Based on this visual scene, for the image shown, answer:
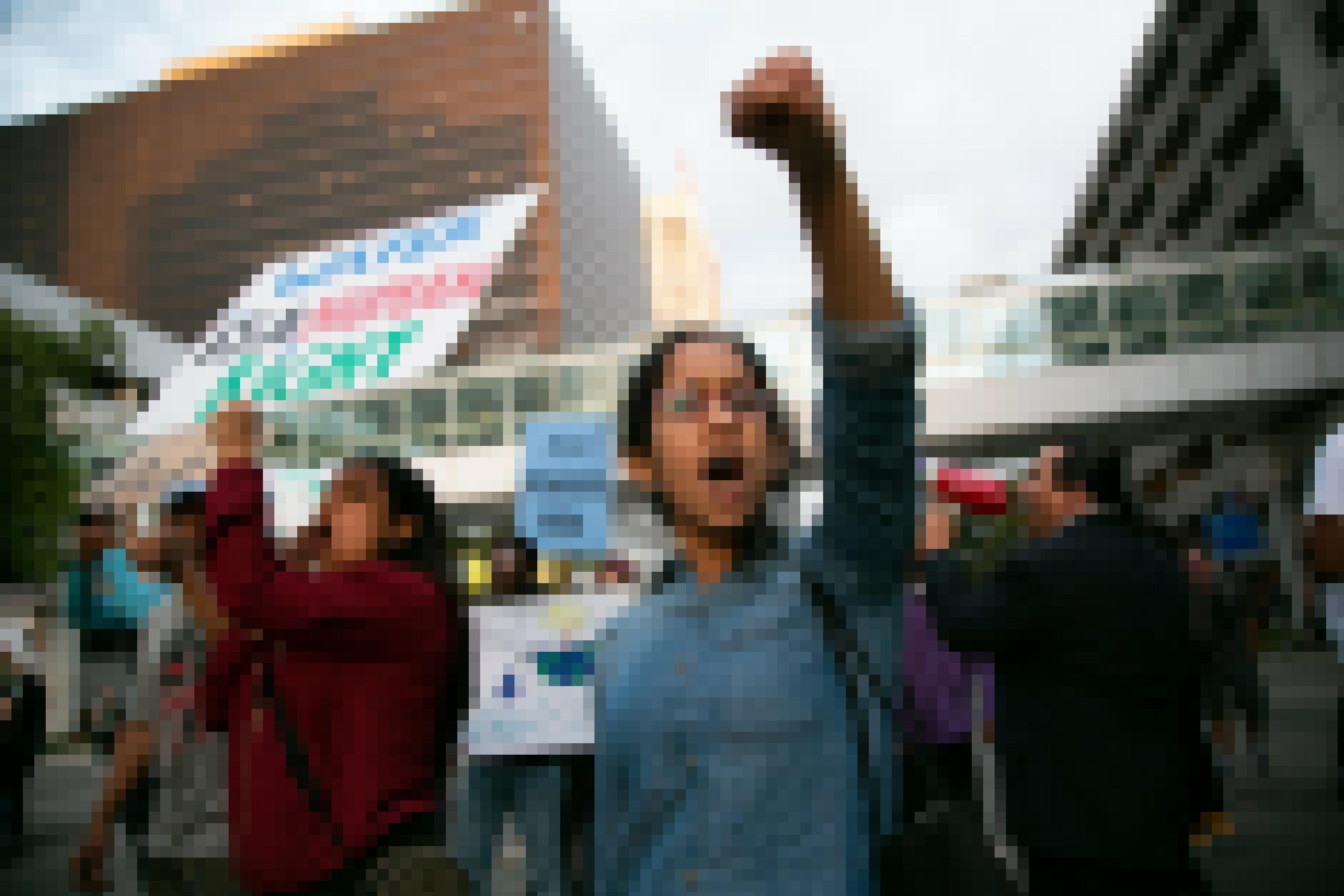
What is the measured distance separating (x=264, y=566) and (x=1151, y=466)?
42396mm

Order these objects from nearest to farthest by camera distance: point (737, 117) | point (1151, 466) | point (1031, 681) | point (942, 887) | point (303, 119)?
point (737, 117)
point (1031, 681)
point (942, 887)
point (1151, 466)
point (303, 119)

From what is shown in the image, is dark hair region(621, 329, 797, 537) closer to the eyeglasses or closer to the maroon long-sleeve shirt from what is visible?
the eyeglasses

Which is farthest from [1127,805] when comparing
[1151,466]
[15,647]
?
[1151,466]

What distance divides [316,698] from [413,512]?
0.46 meters

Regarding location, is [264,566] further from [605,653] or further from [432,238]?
[432,238]

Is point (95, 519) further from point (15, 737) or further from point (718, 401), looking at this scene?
point (718, 401)

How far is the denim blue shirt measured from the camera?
37.7 inches

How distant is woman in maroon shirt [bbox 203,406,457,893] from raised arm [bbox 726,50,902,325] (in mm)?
1076

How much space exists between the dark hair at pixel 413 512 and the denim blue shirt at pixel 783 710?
88 centimetres

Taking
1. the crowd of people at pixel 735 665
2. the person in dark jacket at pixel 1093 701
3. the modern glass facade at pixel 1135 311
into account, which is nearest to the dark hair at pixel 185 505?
the crowd of people at pixel 735 665

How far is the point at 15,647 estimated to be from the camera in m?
5.68

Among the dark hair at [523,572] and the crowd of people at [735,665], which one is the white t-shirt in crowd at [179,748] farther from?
the dark hair at [523,572]

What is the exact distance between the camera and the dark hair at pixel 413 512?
1.85 m

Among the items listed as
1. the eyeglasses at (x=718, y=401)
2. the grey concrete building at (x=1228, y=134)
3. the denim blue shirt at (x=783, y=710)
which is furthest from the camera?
the grey concrete building at (x=1228, y=134)
